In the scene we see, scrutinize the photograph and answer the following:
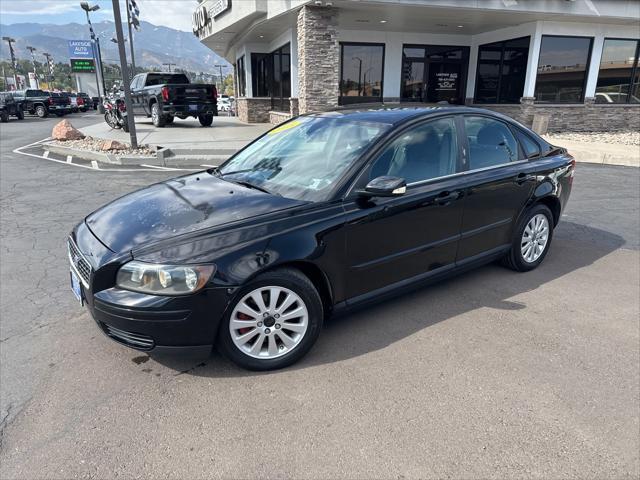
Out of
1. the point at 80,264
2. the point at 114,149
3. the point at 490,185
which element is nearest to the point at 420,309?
the point at 490,185

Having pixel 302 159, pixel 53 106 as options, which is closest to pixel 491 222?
pixel 302 159

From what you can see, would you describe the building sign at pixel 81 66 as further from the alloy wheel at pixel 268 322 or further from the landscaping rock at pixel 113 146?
the alloy wheel at pixel 268 322

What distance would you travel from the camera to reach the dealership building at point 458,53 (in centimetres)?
1432

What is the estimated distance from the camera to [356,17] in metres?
15.5

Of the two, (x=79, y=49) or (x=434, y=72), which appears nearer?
(x=434, y=72)

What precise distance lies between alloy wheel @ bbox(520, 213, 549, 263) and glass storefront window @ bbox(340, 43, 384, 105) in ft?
47.2

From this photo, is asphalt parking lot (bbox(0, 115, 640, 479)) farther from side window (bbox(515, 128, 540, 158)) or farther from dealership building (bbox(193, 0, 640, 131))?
dealership building (bbox(193, 0, 640, 131))

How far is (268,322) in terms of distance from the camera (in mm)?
3018

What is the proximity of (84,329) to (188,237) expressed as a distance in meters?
1.47

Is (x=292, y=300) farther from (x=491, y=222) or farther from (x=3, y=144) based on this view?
(x=3, y=144)

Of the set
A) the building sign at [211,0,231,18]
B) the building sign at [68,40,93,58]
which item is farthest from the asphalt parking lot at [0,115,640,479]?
the building sign at [68,40,93,58]

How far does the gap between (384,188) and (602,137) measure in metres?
16.7

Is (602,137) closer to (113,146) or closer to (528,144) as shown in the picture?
(528,144)

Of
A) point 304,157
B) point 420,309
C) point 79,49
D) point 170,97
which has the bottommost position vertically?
point 420,309
